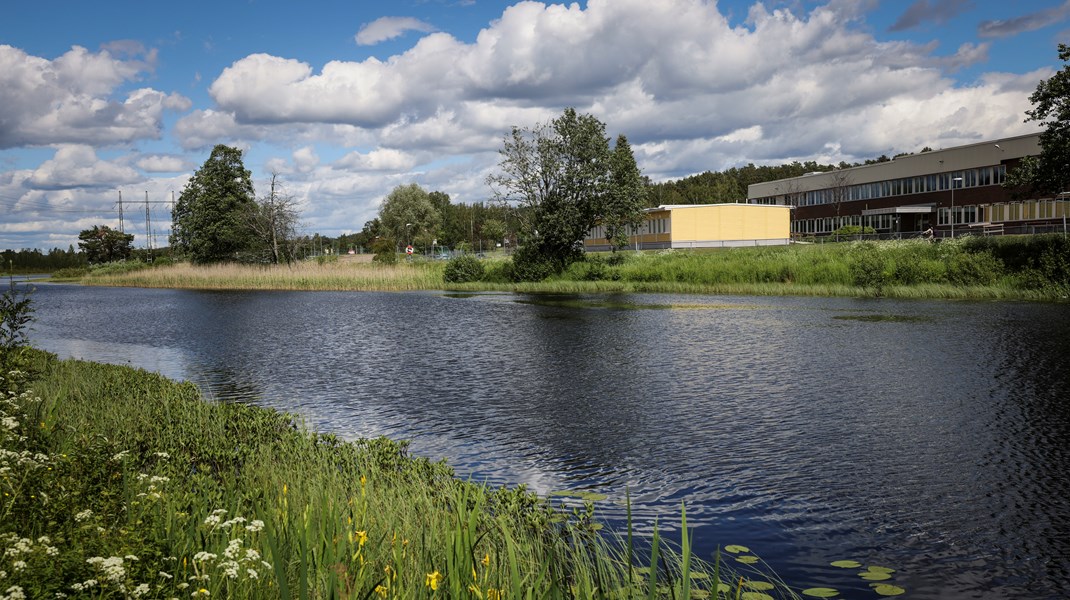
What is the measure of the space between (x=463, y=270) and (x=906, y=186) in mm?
60636

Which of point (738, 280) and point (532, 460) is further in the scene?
point (738, 280)

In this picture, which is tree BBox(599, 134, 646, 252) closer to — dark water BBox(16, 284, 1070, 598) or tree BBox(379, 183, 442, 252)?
dark water BBox(16, 284, 1070, 598)

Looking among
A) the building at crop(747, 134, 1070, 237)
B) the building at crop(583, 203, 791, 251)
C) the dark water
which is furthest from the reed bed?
the building at crop(747, 134, 1070, 237)

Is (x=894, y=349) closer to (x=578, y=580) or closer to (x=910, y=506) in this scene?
(x=910, y=506)

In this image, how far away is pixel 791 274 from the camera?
40.5 m

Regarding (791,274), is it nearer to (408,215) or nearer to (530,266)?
(530,266)

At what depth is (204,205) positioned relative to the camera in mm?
71062

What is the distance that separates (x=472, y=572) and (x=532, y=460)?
17.0 feet

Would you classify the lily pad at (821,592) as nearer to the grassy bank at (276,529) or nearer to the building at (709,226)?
the grassy bank at (276,529)

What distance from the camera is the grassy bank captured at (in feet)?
12.8

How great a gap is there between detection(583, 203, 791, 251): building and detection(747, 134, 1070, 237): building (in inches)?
411

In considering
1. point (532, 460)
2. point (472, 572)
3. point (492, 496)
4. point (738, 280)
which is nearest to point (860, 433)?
point (532, 460)

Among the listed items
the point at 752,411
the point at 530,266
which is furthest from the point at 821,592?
the point at 530,266

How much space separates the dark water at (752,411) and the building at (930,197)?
152 ft
